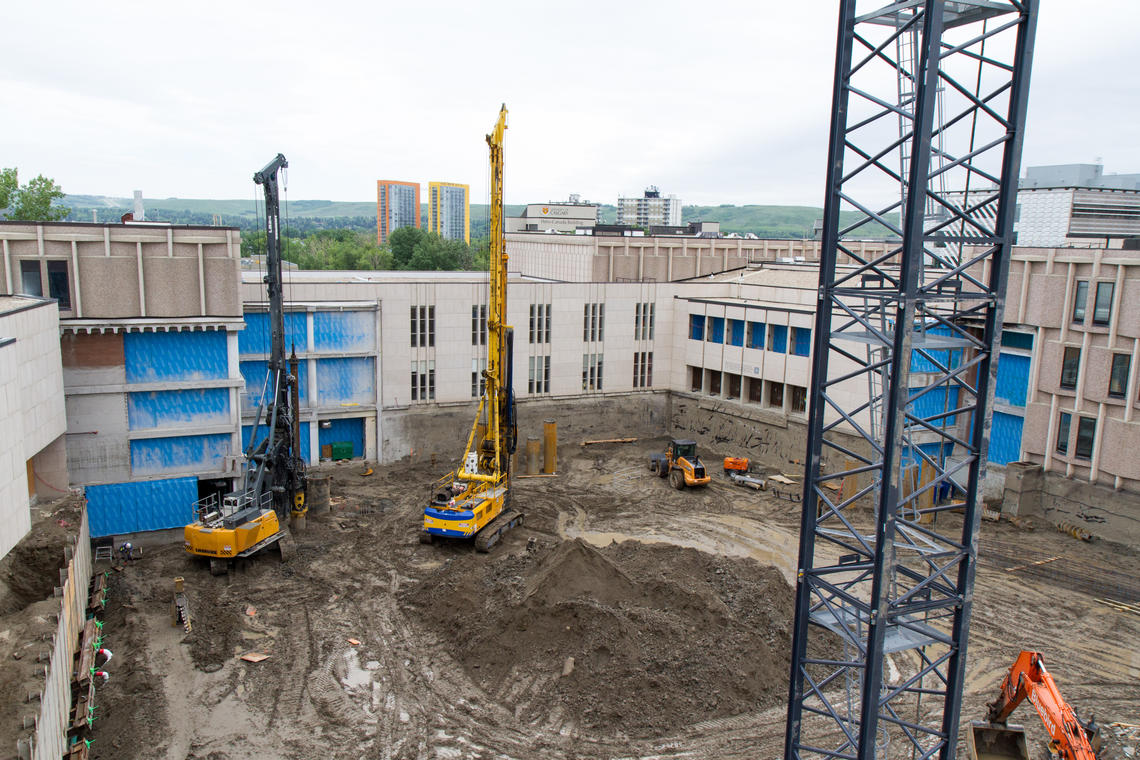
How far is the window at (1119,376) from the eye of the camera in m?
27.8

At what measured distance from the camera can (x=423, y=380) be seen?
37.1 metres

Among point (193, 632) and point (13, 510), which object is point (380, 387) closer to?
point (193, 632)

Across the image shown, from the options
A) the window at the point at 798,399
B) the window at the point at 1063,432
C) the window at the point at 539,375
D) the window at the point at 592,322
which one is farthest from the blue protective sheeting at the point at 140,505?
the window at the point at 1063,432

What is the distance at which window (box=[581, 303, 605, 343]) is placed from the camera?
40438mm

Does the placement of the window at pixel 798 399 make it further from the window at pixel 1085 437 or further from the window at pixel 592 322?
the window at pixel 1085 437

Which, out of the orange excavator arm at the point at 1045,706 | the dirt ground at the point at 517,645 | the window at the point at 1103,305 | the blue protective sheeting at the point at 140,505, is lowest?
the dirt ground at the point at 517,645

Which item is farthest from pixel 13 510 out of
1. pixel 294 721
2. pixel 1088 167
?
pixel 1088 167

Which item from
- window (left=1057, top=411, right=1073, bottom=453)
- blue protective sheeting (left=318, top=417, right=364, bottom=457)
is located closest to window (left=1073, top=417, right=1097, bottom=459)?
window (left=1057, top=411, right=1073, bottom=453)

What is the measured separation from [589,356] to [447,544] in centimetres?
1574

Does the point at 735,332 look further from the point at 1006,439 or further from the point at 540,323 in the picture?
the point at 1006,439

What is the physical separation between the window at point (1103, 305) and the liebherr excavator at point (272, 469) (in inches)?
1104

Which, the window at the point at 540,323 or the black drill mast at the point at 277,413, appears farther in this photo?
the window at the point at 540,323

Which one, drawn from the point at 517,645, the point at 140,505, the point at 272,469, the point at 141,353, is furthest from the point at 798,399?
the point at 140,505

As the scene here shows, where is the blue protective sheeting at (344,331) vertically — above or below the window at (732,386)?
above
